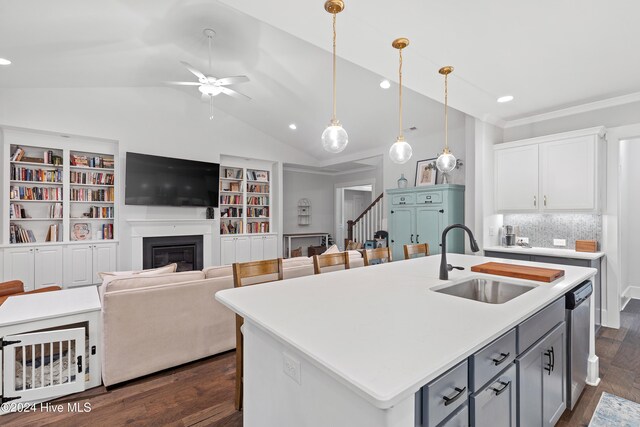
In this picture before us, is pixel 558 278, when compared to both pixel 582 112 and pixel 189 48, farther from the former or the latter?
pixel 189 48

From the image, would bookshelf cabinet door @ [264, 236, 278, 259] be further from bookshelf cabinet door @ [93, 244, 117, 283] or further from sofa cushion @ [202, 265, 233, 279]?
sofa cushion @ [202, 265, 233, 279]

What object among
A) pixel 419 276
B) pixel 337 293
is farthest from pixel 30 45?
pixel 419 276

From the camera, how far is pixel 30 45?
3.49 m

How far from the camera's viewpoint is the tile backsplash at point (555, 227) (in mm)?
3790

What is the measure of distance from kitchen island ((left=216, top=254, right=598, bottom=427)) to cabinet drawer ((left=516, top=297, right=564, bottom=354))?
0.09 meters

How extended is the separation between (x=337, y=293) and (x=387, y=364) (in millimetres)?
814

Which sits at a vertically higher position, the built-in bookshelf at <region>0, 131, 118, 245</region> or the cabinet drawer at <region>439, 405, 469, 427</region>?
the built-in bookshelf at <region>0, 131, 118, 245</region>

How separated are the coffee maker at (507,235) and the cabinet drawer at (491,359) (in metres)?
3.32

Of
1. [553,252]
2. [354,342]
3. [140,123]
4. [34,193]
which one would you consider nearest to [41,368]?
[354,342]

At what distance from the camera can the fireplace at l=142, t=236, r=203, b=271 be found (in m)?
5.55

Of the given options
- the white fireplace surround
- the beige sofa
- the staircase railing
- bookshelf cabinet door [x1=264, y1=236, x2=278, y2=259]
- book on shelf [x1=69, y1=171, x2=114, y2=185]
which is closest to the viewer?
the beige sofa

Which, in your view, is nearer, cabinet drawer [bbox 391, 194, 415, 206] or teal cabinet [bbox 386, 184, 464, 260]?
teal cabinet [bbox 386, 184, 464, 260]

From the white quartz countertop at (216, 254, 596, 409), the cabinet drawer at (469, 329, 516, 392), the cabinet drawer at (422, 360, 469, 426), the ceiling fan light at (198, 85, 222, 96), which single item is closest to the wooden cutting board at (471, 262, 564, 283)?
the white quartz countertop at (216, 254, 596, 409)

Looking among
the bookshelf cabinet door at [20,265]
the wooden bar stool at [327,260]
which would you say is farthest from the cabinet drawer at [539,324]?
the bookshelf cabinet door at [20,265]
